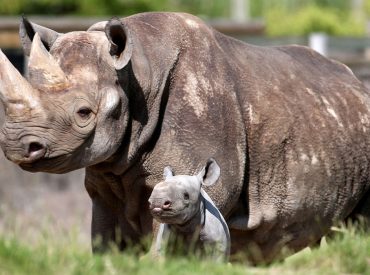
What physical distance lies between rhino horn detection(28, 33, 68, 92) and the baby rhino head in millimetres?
898

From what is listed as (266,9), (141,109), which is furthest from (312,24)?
(141,109)

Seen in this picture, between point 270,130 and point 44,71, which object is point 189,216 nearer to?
→ point 44,71

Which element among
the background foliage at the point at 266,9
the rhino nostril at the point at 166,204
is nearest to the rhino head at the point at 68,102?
the rhino nostril at the point at 166,204

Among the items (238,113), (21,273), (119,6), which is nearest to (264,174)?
(238,113)

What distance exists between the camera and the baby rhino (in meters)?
8.05

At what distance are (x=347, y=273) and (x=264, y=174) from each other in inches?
78.5

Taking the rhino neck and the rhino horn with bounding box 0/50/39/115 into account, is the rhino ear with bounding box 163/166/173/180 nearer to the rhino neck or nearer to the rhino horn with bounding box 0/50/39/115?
the rhino neck

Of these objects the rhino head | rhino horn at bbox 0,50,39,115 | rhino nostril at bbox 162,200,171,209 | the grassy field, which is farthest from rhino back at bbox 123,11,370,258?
the grassy field

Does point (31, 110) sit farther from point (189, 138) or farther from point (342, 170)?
point (342, 170)

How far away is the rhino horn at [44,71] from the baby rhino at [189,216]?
0.87 meters

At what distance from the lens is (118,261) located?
271 inches

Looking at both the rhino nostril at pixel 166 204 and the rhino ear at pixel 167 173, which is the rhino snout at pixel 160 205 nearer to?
the rhino nostril at pixel 166 204

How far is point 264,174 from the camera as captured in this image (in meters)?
9.46

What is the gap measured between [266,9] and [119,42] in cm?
4403
